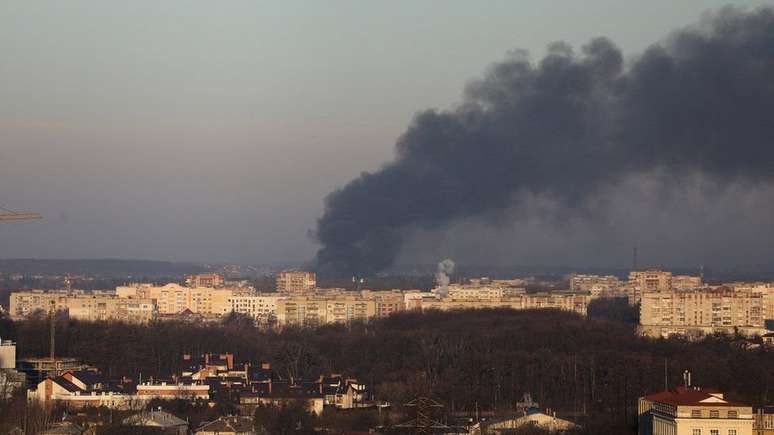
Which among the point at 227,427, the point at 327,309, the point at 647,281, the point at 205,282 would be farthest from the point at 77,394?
the point at 205,282

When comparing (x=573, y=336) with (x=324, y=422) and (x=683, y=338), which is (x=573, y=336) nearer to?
(x=683, y=338)

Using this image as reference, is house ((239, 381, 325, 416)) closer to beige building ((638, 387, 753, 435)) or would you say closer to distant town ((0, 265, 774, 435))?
distant town ((0, 265, 774, 435))

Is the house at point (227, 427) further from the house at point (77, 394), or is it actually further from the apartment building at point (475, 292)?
the apartment building at point (475, 292)

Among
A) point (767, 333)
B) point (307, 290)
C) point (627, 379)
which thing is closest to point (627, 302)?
point (307, 290)

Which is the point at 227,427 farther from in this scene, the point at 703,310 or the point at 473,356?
the point at 703,310

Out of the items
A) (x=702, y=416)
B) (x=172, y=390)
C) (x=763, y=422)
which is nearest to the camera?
(x=702, y=416)

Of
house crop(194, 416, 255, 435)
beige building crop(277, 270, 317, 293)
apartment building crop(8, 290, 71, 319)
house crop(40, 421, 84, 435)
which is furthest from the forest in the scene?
beige building crop(277, 270, 317, 293)
